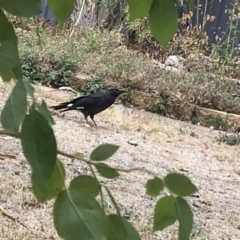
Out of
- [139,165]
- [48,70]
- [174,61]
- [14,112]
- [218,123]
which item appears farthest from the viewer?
[174,61]

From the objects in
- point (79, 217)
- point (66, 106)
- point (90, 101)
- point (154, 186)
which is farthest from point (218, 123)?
point (79, 217)

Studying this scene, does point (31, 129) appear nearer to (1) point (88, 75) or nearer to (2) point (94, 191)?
(2) point (94, 191)

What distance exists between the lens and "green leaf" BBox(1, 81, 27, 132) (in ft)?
1.54

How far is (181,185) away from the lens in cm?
58

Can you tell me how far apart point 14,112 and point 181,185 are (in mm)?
187

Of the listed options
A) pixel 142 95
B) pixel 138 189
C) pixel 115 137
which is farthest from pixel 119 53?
pixel 138 189

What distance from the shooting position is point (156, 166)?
5.34 metres

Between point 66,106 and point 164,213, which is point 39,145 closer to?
point 164,213

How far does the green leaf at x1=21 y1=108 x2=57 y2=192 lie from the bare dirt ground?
134 cm

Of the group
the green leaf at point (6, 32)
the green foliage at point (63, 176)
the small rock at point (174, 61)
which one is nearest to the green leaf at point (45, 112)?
the green foliage at point (63, 176)

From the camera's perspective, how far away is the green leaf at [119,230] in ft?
1.89

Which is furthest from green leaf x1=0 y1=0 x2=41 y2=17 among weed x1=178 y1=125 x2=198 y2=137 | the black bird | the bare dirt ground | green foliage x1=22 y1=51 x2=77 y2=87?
green foliage x1=22 y1=51 x2=77 y2=87

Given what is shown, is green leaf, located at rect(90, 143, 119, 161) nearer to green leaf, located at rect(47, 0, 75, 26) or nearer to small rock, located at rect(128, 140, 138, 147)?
green leaf, located at rect(47, 0, 75, 26)

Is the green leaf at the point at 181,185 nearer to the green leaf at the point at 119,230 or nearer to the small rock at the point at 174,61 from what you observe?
the green leaf at the point at 119,230
